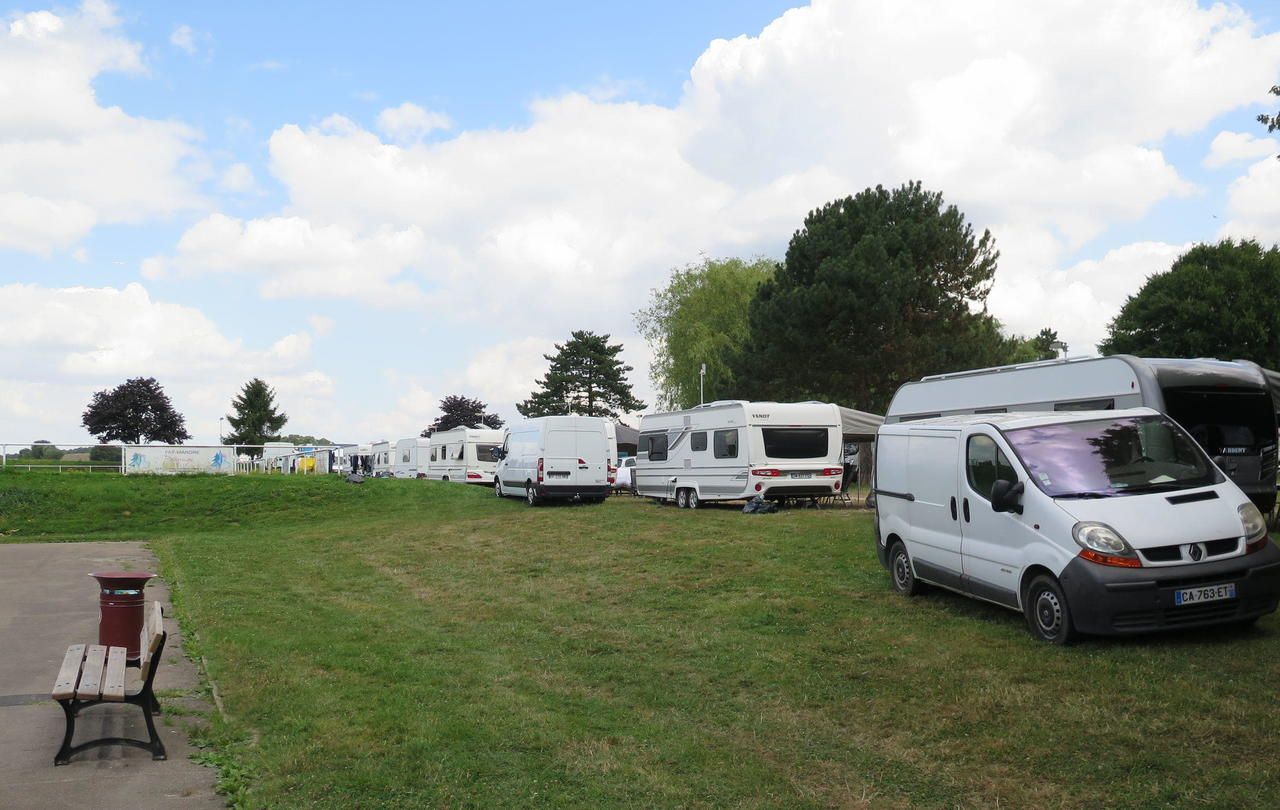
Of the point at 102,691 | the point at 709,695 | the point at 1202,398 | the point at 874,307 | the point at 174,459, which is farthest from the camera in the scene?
the point at 174,459

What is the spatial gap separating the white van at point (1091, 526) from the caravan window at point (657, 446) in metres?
18.0

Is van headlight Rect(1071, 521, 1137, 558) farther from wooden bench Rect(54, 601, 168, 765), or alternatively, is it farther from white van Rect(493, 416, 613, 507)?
white van Rect(493, 416, 613, 507)

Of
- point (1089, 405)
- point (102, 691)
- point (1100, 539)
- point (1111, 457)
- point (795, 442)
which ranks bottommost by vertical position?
point (102, 691)

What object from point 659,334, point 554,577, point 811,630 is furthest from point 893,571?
point 659,334

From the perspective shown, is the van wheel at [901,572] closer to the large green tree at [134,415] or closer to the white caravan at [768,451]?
the white caravan at [768,451]

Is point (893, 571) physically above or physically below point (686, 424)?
below

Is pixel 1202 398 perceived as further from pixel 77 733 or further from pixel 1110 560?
pixel 77 733

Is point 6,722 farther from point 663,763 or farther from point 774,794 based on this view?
point 774,794

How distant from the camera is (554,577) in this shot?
14.6m

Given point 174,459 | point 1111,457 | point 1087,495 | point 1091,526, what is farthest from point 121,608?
point 174,459

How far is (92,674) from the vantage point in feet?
21.5

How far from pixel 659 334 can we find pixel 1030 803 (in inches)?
2120

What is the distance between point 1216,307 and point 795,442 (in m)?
26.6

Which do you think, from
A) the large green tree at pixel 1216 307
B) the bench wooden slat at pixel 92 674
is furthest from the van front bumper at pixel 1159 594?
the large green tree at pixel 1216 307
